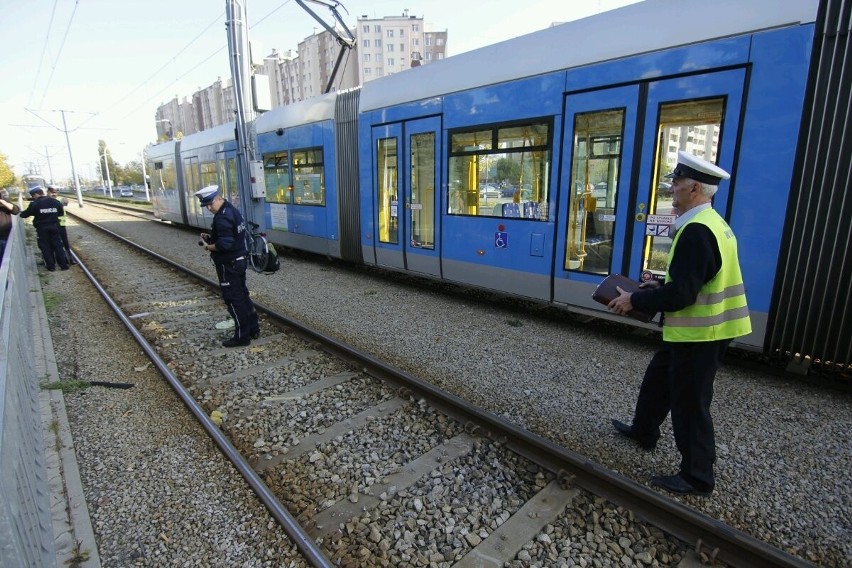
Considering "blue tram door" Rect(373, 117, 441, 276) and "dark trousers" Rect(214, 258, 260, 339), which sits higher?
"blue tram door" Rect(373, 117, 441, 276)

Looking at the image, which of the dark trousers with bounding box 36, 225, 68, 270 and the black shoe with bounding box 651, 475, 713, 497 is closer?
the black shoe with bounding box 651, 475, 713, 497

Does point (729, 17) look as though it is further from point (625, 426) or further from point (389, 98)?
point (389, 98)

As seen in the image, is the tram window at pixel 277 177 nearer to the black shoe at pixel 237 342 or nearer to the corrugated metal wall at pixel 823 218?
the black shoe at pixel 237 342

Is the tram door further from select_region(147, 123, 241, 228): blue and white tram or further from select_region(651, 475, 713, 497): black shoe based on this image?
select_region(651, 475, 713, 497): black shoe

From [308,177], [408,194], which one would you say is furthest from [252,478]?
[308,177]

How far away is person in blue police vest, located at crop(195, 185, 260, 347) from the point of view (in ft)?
18.3

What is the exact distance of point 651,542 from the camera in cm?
266

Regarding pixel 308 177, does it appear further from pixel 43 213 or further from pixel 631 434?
pixel 631 434

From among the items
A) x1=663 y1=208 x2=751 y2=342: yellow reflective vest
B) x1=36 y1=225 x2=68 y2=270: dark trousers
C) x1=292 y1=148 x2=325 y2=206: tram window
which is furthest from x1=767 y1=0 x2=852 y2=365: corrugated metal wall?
x1=36 y1=225 x2=68 y2=270: dark trousers

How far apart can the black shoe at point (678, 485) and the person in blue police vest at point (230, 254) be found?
4703 millimetres

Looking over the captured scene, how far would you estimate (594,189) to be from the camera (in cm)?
561

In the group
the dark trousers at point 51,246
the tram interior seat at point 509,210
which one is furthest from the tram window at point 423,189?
the dark trousers at point 51,246

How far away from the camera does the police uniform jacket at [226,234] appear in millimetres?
5586

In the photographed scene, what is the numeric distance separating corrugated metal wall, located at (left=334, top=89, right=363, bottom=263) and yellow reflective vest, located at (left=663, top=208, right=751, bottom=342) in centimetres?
727
